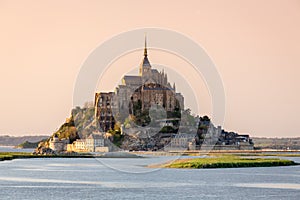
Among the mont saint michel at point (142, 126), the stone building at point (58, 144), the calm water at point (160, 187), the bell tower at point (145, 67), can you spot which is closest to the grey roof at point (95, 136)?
the mont saint michel at point (142, 126)

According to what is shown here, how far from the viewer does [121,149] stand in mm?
140500

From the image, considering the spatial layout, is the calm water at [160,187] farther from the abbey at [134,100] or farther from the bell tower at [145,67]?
the bell tower at [145,67]

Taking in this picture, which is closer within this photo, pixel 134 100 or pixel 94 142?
pixel 94 142

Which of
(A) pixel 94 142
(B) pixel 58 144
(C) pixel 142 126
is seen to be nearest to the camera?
(A) pixel 94 142

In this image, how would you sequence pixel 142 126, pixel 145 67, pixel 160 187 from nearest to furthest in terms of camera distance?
pixel 160 187 < pixel 142 126 < pixel 145 67

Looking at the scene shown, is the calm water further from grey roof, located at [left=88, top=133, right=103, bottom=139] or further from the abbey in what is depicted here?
the abbey

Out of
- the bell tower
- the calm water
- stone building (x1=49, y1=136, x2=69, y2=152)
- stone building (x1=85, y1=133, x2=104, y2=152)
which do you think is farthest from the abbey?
the calm water

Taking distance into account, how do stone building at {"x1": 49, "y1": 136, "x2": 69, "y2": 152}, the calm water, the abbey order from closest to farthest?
the calm water, stone building at {"x1": 49, "y1": 136, "x2": 69, "y2": 152}, the abbey

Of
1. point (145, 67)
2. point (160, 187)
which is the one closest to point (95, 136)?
point (145, 67)

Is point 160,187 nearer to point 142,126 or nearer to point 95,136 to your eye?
point 95,136

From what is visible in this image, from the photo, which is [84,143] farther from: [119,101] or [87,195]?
[87,195]

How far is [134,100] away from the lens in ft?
506

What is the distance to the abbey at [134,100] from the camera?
15238 cm

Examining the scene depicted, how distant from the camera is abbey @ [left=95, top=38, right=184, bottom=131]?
152375 millimetres
